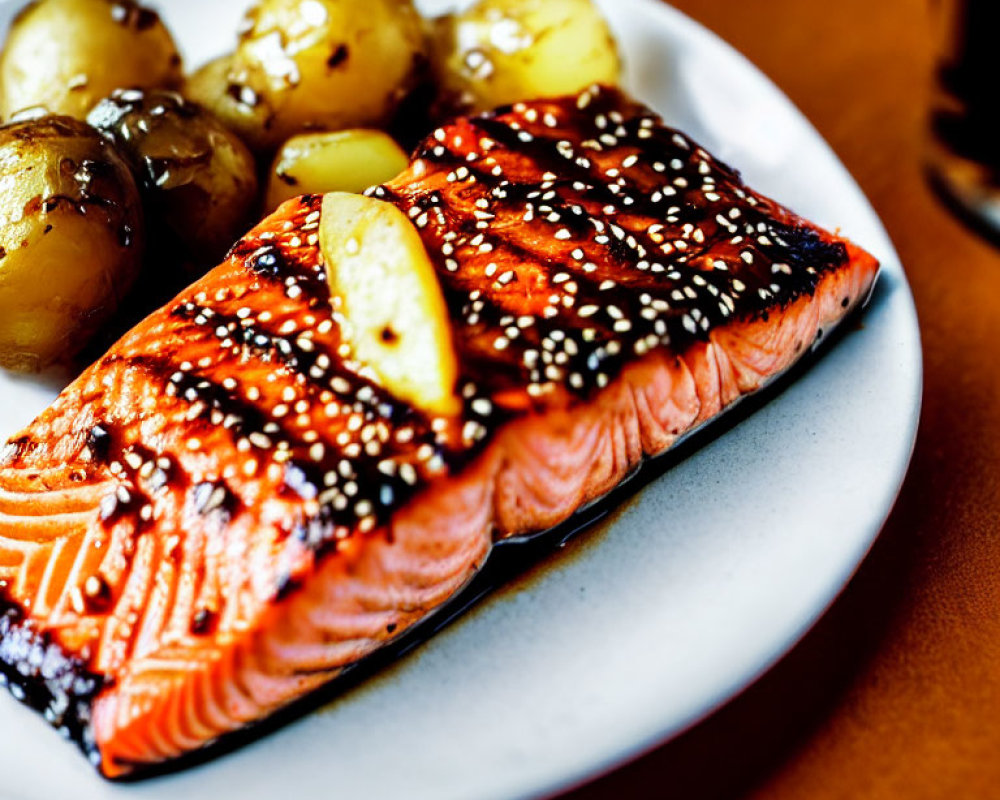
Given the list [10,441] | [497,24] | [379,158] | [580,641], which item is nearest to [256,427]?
[10,441]

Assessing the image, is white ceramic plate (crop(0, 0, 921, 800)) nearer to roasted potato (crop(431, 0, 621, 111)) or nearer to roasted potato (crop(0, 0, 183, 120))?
roasted potato (crop(0, 0, 183, 120))

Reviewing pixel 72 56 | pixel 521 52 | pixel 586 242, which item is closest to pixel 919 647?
pixel 586 242

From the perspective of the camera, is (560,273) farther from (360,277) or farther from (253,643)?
(253,643)

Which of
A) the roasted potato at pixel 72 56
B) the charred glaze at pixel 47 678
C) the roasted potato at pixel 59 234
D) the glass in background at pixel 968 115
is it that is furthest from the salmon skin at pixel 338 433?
the glass in background at pixel 968 115

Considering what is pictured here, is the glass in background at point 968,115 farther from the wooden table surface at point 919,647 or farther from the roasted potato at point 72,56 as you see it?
the roasted potato at point 72,56

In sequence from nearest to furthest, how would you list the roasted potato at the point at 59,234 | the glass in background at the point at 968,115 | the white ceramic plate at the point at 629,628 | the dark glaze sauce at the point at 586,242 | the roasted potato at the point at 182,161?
the white ceramic plate at the point at 629,628
the dark glaze sauce at the point at 586,242
the roasted potato at the point at 59,234
the roasted potato at the point at 182,161
the glass in background at the point at 968,115
